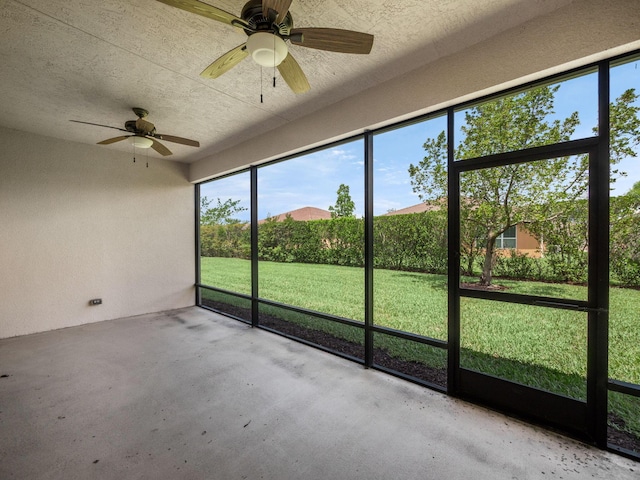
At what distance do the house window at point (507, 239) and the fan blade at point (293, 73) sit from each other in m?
2.00

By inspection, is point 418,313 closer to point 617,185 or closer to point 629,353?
point 629,353

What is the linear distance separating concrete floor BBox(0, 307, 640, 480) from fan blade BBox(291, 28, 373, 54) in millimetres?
2547

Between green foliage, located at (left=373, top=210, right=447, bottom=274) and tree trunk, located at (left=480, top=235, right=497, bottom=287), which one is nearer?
tree trunk, located at (left=480, top=235, right=497, bottom=287)

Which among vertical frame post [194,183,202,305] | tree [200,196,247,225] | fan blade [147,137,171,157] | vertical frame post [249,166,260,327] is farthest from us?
vertical frame post [194,183,202,305]

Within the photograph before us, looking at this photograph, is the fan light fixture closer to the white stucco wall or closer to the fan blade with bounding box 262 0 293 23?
the white stucco wall

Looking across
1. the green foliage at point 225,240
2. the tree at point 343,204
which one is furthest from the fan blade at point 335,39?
the green foliage at point 225,240

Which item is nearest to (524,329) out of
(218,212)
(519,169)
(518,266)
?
(518,266)

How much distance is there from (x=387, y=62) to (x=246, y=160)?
265 cm

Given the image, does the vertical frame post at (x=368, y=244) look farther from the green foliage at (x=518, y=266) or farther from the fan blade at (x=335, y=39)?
the fan blade at (x=335, y=39)

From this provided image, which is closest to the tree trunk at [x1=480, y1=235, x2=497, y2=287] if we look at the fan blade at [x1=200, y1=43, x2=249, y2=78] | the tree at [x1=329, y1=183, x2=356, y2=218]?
the tree at [x1=329, y1=183, x2=356, y2=218]

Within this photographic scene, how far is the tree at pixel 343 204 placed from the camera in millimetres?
3852

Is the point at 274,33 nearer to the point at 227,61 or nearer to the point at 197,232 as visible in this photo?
the point at 227,61

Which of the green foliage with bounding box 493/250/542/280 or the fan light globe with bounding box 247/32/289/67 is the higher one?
the fan light globe with bounding box 247/32/289/67

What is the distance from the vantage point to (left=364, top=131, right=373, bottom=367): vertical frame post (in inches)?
120
